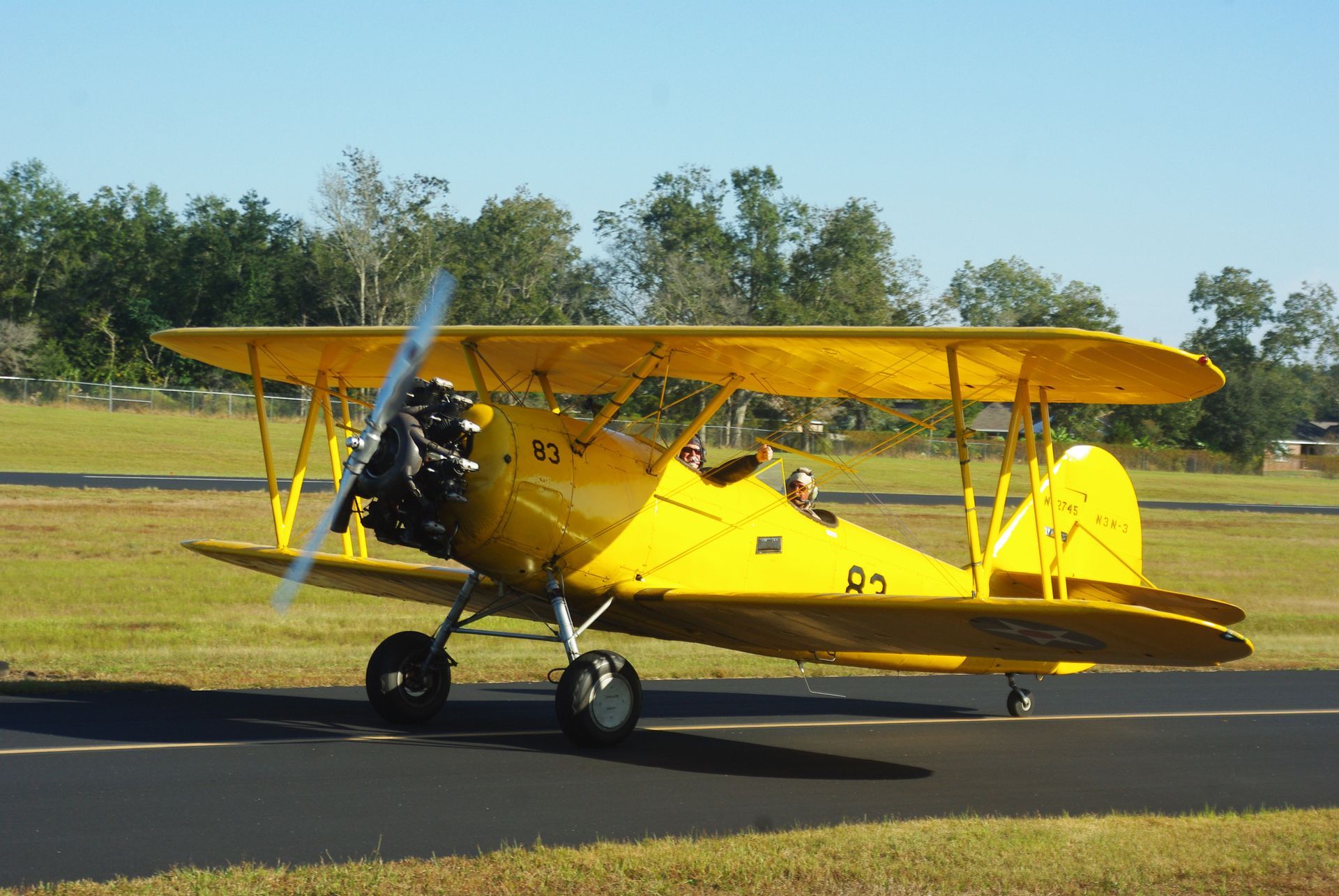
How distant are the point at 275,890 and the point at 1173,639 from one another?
5203mm

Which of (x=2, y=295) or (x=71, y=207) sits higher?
(x=71, y=207)

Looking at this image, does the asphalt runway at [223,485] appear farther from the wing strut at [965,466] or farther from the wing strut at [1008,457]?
the wing strut at [965,466]

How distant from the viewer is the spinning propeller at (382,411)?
26.7 feet

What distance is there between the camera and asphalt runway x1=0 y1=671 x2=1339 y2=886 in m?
6.59

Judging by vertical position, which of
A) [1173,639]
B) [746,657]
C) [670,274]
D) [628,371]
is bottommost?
[746,657]

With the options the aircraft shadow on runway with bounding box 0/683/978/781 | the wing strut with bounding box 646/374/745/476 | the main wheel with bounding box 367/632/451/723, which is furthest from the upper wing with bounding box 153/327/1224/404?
the aircraft shadow on runway with bounding box 0/683/978/781

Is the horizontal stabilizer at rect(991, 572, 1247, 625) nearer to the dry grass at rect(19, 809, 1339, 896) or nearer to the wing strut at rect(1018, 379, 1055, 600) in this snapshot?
the wing strut at rect(1018, 379, 1055, 600)

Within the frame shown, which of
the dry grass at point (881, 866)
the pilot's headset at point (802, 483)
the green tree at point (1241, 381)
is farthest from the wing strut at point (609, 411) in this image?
the green tree at point (1241, 381)

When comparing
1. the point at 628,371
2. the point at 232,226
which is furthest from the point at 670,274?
the point at 628,371

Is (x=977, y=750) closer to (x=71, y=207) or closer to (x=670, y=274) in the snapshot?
(x=670, y=274)

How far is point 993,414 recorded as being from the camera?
8231cm

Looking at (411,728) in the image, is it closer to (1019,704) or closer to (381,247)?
(1019,704)

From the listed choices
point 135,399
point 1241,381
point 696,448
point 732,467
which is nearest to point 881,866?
point 732,467

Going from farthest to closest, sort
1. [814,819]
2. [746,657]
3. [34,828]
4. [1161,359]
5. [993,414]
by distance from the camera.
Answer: [993,414] → [746,657] → [1161,359] → [814,819] → [34,828]
